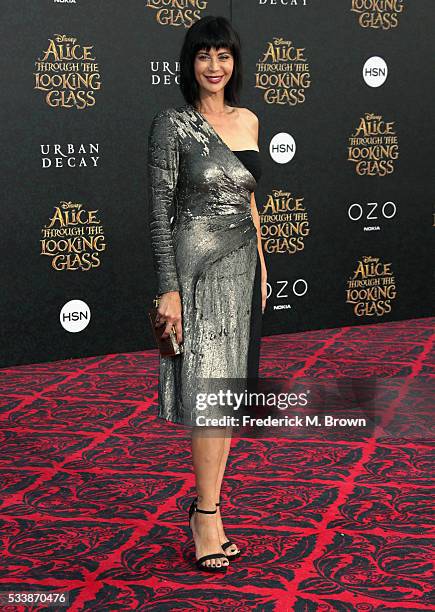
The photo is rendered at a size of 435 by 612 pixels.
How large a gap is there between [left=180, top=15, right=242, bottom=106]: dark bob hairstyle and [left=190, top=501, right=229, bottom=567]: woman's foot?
52.3 inches

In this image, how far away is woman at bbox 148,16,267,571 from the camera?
10.4 feet

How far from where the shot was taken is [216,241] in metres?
3.22

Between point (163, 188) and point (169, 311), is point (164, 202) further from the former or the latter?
point (169, 311)

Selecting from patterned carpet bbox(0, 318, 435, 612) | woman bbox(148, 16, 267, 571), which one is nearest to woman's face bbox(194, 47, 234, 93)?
woman bbox(148, 16, 267, 571)

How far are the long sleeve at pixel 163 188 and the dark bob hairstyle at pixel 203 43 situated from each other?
161mm

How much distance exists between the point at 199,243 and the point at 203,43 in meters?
0.62

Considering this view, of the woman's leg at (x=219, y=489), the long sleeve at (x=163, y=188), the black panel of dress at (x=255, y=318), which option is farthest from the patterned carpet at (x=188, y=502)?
the long sleeve at (x=163, y=188)

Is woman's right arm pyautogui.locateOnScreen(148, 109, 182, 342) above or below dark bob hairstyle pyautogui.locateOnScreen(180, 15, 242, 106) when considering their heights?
below

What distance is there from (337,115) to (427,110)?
2.38ft

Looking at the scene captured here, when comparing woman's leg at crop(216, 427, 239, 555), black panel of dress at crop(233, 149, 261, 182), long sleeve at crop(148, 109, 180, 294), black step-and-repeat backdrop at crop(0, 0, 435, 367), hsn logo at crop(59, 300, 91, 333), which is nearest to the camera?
long sleeve at crop(148, 109, 180, 294)

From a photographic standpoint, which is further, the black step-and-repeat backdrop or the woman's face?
the black step-and-repeat backdrop

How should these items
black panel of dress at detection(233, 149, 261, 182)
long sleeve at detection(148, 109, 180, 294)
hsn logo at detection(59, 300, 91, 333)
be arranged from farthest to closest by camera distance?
hsn logo at detection(59, 300, 91, 333)
black panel of dress at detection(233, 149, 261, 182)
long sleeve at detection(148, 109, 180, 294)

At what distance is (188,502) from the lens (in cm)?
395

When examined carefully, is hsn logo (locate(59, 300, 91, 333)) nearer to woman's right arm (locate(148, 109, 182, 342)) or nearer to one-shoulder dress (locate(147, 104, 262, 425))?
one-shoulder dress (locate(147, 104, 262, 425))
